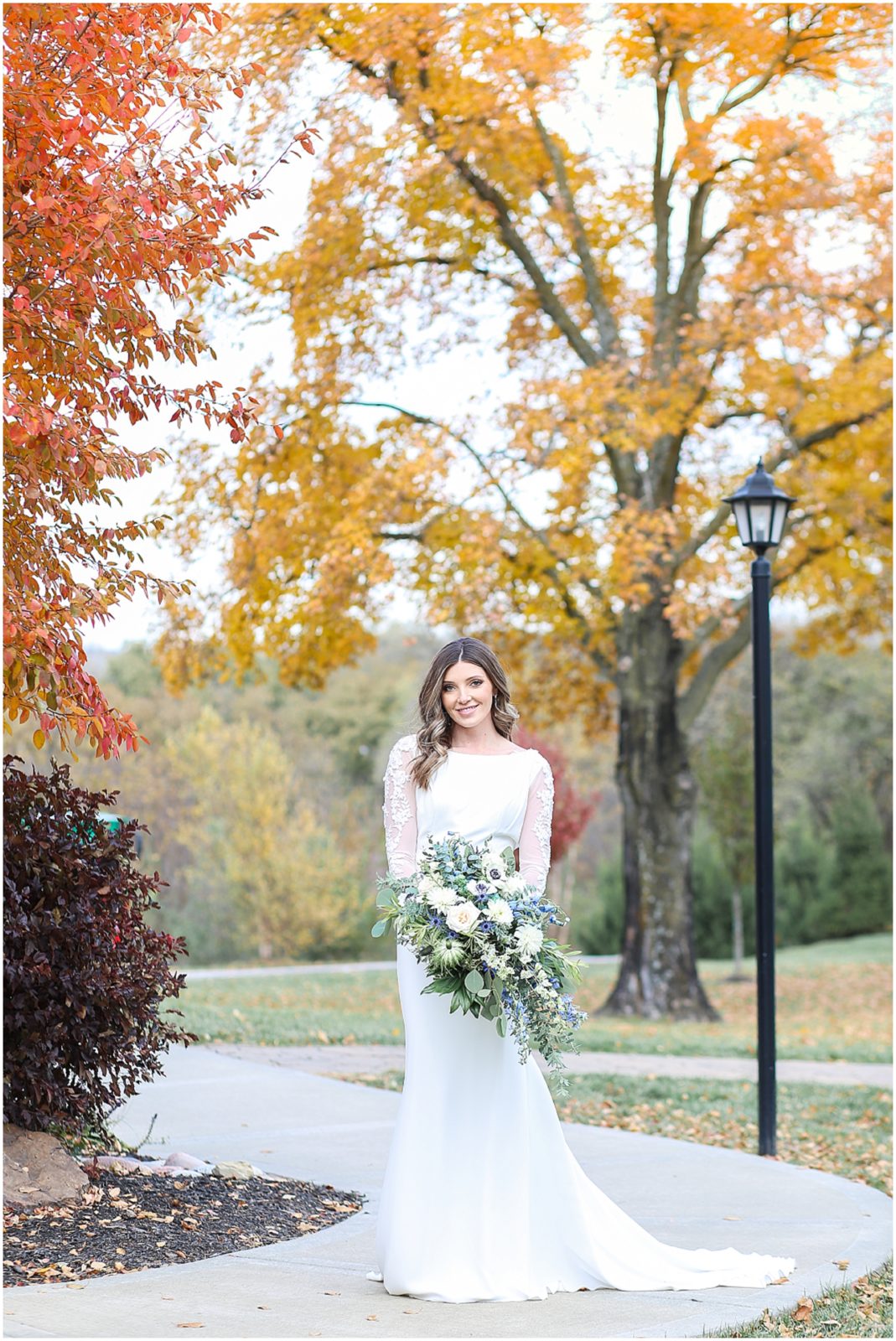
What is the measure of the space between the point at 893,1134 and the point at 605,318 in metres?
9.77

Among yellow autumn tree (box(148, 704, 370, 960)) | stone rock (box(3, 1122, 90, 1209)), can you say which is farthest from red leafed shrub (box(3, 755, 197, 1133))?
yellow autumn tree (box(148, 704, 370, 960))

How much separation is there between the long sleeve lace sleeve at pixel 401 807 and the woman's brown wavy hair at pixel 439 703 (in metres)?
0.04

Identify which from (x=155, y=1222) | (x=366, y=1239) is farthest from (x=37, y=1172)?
(x=366, y=1239)

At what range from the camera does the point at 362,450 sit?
15859 millimetres

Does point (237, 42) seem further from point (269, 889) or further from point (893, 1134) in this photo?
point (269, 889)

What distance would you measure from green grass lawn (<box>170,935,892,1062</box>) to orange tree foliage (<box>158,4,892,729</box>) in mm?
3645

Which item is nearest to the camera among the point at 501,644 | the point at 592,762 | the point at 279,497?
the point at 279,497

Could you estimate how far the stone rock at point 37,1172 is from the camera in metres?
5.66

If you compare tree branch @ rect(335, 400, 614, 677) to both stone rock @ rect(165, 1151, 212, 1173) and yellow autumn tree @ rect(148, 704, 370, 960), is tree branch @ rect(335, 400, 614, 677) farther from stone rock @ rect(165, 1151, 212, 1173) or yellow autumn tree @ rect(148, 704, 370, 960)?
→ yellow autumn tree @ rect(148, 704, 370, 960)

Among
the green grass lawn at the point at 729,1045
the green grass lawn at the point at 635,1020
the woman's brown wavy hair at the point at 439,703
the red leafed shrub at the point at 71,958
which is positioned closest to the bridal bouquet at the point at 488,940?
the woman's brown wavy hair at the point at 439,703

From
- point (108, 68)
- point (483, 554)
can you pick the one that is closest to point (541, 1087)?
point (108, 68)

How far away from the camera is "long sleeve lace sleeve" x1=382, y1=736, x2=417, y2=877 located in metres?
5.09

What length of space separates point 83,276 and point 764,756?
16.0 feet

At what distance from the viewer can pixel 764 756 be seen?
8.36m
